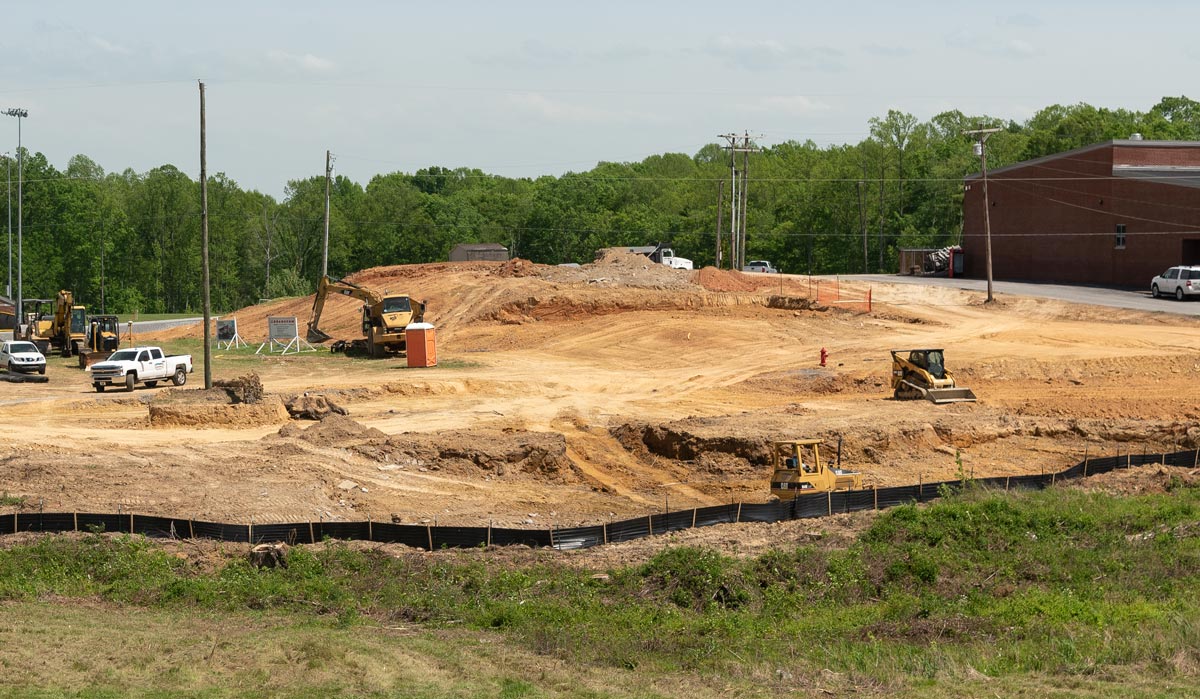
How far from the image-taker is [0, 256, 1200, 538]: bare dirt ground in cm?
2692

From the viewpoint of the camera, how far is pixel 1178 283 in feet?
195

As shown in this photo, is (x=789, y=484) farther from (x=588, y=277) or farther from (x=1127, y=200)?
(x=1127, y=200)

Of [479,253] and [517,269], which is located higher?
[479,253]

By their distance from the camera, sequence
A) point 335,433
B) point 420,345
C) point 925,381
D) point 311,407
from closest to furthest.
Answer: point 335,433 < point 311,407 < point 925,381 < point 420,345

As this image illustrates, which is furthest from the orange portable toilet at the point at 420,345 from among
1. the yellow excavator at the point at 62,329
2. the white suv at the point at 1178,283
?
the white suv at the point at 1178,283

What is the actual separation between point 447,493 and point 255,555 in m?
8.06

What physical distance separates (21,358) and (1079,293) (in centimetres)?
4876

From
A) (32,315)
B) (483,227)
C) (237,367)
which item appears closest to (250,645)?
→ (237,367)

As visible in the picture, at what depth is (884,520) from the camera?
21.8 metres

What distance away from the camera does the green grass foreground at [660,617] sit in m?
14.2

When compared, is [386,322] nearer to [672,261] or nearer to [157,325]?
[672,261]

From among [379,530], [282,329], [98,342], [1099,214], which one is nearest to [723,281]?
[1099,214]

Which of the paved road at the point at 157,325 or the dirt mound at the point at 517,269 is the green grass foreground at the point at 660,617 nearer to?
the dirt mound at the point at 517,269

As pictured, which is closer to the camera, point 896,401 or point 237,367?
point 896,401
